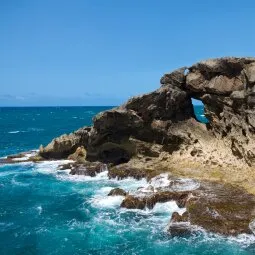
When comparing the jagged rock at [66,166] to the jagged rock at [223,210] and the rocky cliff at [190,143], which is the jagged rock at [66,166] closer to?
the rocky cliff at [190,143]

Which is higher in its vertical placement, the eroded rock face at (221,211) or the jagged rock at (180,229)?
the eroded rock face at (221,211)

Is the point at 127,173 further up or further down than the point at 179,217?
further up

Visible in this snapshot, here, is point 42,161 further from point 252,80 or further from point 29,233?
point 252,80

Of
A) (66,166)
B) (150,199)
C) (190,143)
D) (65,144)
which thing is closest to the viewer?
(150,199)

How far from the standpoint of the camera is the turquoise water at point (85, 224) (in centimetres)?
2950

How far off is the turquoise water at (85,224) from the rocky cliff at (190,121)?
6312 millimetres

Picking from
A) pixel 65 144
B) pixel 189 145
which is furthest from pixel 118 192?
pixel 65 144

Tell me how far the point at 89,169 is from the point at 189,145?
1353 centimetres

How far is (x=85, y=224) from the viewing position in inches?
1378

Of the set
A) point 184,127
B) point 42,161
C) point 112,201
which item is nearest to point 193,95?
point 184,127

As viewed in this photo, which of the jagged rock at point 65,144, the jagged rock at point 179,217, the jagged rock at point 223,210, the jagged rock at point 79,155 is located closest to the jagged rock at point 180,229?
the jagged rock at point 179,217

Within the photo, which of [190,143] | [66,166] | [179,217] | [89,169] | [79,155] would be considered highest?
[190,143]

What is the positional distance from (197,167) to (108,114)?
14.0 metres

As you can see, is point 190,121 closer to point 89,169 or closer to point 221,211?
point 89,169
